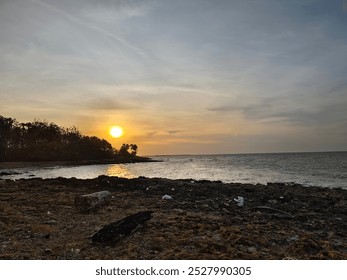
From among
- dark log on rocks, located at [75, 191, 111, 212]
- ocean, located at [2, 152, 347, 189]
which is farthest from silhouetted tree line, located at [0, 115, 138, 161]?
dark log on rocks, located at [75, 191, 111, 212]

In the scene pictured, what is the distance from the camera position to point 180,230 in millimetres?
7539

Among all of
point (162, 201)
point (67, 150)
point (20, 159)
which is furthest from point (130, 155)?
point (162, 201)

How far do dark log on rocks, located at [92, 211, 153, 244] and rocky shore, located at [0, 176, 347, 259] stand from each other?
125 mm

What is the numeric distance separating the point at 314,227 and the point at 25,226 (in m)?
8.40

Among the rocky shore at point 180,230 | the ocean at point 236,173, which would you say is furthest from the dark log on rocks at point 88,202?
the ocean at point 236,173

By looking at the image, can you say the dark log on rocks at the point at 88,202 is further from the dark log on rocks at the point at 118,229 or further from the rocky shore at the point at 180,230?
the dark log on rocks at the point at 118,229

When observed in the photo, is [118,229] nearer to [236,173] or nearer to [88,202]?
[88,202]

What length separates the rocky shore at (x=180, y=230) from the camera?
5.94m

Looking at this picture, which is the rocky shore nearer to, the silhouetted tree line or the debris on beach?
the debris on beach

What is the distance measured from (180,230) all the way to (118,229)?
1636mm

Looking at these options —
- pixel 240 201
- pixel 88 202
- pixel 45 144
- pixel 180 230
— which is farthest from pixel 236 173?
pixel 45 144

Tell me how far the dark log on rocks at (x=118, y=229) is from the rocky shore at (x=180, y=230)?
0.12 meters
